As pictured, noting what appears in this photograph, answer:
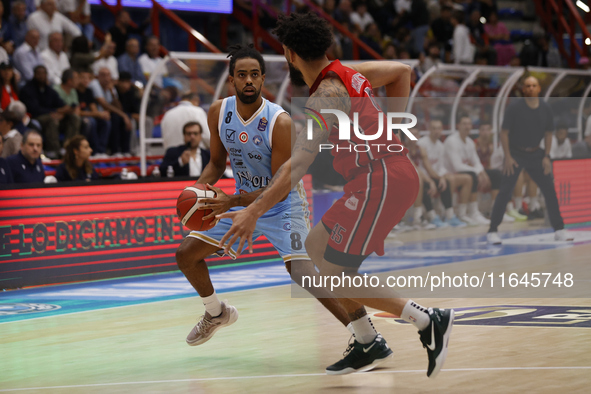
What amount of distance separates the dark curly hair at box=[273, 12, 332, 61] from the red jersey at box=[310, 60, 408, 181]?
0.13m

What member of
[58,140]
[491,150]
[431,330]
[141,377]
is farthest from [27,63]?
[431,330]

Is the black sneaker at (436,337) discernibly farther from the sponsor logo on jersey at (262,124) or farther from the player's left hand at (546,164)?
the player's left hand at (546,164)

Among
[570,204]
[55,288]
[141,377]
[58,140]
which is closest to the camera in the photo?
[141,377]

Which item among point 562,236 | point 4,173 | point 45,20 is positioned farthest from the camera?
point 45,20

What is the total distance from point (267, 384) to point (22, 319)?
3.56 m

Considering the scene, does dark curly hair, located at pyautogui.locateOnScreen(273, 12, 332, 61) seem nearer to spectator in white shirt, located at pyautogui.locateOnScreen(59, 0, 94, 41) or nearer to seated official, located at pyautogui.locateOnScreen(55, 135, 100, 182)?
seated official, located at pyautogui.locateOnScreen(55, 135, 100, 182)

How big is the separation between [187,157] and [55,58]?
11.3ft

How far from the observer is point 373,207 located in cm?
477

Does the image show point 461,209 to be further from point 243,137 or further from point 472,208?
point 243,137

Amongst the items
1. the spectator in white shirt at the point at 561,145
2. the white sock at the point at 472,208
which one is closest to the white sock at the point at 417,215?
the white sock at the point at 472,208

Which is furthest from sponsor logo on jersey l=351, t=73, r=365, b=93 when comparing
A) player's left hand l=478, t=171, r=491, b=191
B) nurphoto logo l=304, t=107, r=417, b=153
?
player's left hand l=478, t=171, r=491, b=191

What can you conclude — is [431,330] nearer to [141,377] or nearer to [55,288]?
[141,377]

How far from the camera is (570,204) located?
1413cm

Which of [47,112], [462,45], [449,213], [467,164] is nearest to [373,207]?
[47,112]
